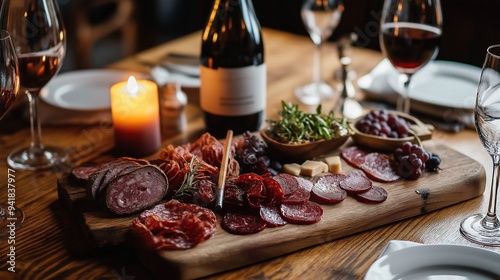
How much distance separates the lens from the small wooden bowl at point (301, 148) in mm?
1381

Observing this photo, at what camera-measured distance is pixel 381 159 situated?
1.38 metres

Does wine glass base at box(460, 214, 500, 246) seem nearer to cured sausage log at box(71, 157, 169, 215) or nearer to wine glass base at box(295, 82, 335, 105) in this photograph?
cured sausage log at box(71, 157, 169, 215)

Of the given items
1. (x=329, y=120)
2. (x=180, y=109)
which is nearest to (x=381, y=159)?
(x=329, y=120)

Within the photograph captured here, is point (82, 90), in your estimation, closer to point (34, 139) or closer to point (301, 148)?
point (34, 139)

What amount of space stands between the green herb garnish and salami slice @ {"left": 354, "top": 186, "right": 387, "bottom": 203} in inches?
Answer: 7.6

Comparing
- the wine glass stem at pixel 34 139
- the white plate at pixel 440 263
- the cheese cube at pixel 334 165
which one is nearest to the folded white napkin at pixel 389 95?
the cheese cube at pixel 334 165

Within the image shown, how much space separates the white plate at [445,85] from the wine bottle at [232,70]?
0.48 metres

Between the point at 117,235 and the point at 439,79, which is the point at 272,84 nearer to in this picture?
the point at 439,79

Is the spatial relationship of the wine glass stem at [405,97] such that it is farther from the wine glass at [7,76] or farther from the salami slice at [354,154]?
the wine glass at [7,76]

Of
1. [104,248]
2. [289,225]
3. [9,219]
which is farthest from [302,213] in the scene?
[9,219]

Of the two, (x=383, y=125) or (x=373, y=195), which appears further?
(x=383, y=125)

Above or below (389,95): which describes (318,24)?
above

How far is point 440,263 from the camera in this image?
1037 millimetres

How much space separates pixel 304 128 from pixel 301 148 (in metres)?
0.07
